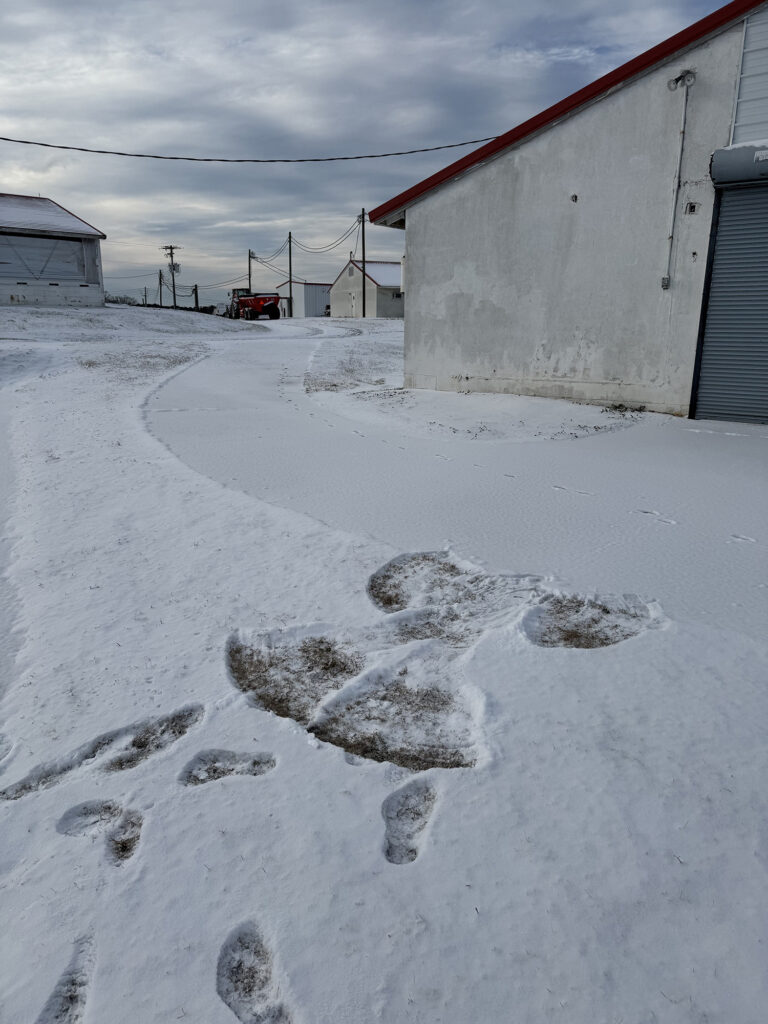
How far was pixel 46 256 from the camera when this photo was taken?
87.9 feet

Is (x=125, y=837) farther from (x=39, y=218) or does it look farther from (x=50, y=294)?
(x=39, y=218)

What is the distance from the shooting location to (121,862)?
1995mm

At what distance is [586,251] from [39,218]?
85.1ft

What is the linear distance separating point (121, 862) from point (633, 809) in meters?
1.56

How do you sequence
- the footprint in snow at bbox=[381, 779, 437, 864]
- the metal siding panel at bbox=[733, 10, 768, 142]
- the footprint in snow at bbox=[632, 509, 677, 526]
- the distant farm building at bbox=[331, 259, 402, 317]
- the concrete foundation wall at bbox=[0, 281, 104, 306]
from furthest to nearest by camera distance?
the distant farm building at bbox=[331, 259, 402, 317] < the concrete foundation wall at bbox=[0, 281, 104, 306] < the metal siding panel at bbox=[733, 10, 768, 142] < the footprint in snow at bbox=[632, 509, 677, 526] < the footprint in snow at bbox=[381, 779, 437, 864]

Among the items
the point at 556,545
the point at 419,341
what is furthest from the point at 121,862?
the point at 419,341

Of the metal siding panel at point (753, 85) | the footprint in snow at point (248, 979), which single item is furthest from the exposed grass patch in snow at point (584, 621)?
the metal siding panel at point (753, 85)

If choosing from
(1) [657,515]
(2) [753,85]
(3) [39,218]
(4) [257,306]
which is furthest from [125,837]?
(4) [257,306]

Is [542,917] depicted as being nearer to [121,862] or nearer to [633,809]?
[633,809]

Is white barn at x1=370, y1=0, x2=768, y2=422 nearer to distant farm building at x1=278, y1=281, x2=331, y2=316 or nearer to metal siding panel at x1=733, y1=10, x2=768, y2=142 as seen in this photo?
metal siding panel at x1=733, y1=10, x2=768, y2=142

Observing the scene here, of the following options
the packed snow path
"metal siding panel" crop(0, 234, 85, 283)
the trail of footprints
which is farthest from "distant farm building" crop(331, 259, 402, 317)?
the trail of footprints

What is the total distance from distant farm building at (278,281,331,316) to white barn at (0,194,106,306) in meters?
31.1

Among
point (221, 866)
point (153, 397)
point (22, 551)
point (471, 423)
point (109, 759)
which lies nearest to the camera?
point (221, 866)

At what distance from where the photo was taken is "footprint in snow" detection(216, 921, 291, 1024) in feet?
5.22
